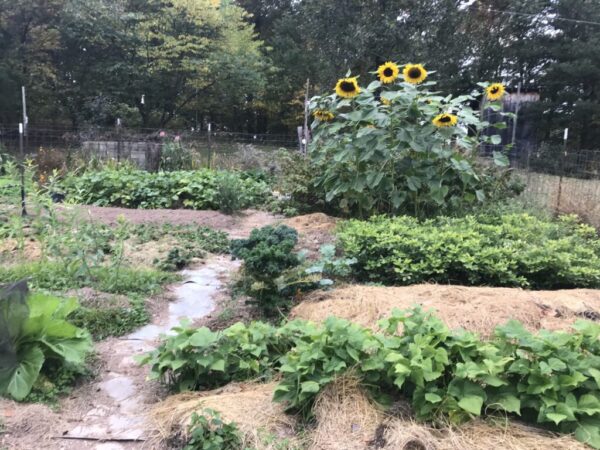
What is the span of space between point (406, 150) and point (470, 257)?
2.17m

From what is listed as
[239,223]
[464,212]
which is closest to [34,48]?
[239,223]

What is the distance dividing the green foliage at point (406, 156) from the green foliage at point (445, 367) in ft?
10.5

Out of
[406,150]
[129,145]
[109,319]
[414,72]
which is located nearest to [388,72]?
[414,72]

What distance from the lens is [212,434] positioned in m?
2.18

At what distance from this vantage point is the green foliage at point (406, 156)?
18.0 feet

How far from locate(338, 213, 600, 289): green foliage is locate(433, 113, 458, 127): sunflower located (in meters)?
1.34

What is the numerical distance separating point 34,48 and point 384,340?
68.5 ft

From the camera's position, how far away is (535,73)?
21.8m

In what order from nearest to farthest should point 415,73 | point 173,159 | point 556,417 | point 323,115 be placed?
1. point 556,417
2. point 415,73
3. point 323,115
4. point 173,159

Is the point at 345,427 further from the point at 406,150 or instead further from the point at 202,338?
the point at 406,150

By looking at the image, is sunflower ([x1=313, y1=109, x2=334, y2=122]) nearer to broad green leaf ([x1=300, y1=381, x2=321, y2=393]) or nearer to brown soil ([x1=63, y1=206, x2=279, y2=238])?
brown soil ([x1=63, y1=206, x2=279, y2=238])

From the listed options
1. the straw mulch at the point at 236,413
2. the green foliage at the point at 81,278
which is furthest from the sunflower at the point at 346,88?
the straw mulch at the point at 236,413

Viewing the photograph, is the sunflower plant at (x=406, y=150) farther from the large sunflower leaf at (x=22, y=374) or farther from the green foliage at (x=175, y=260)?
the large sunflower leaf at (x=22, y=374)

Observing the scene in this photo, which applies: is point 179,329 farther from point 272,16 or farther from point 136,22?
point 272,16
